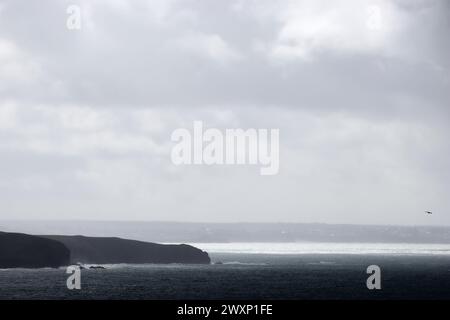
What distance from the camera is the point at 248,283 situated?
175875 millimetres

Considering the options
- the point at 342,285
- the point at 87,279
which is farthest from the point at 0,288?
the point at 342,285

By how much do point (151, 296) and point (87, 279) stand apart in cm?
5213

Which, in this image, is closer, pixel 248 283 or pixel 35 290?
pixel 35 290

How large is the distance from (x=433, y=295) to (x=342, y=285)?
2952 centimetres

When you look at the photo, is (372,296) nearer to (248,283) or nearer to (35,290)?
(248,283)

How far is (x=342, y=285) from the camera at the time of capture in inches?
6831
